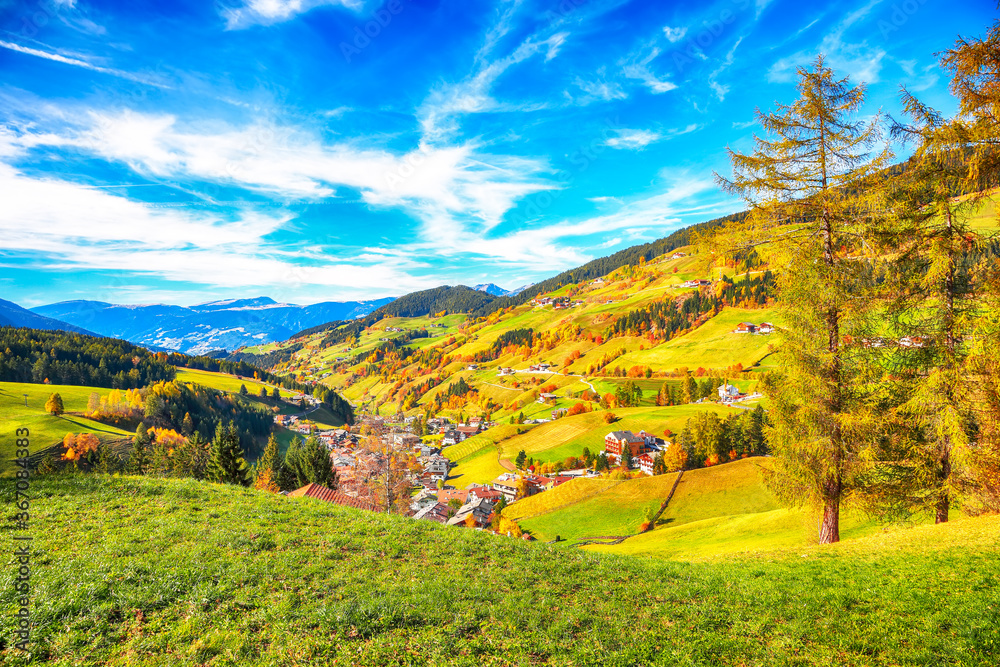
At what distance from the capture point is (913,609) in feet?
29.7

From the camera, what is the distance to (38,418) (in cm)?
8431

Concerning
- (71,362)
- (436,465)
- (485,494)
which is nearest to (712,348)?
(436,465)

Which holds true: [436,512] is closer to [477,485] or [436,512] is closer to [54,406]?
[477,485]

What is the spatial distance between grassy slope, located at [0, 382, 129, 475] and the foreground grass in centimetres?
6902

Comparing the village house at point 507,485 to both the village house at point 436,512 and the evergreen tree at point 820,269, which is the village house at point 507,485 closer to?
the village house at point 436,512

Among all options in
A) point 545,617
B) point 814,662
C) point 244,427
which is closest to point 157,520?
point 545,617

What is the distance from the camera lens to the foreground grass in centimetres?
769

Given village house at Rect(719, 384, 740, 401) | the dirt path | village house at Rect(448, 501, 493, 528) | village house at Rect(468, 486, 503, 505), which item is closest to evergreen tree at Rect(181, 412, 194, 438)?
village house at Rect(468, 486, 503, 505)

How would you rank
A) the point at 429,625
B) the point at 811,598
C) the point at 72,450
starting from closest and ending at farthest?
the point at 429,625 < the point at 811,598 < the point at 72,450

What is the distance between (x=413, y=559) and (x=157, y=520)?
975 cm

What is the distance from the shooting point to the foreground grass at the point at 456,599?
303 inches

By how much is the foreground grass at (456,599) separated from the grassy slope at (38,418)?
69.0 meters

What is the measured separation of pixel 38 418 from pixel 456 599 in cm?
12417

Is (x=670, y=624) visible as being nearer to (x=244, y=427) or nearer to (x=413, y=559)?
(x=413, y=559)
